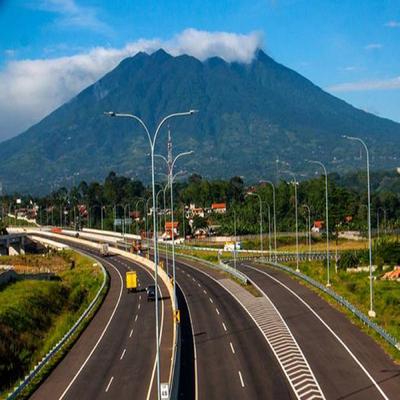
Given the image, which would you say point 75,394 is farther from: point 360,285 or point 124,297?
point 360,285

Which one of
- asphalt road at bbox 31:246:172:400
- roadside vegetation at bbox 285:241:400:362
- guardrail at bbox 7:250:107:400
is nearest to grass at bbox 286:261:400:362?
roadside vegetation at bbox 285:241:400:362

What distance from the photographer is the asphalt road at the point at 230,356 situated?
109ft

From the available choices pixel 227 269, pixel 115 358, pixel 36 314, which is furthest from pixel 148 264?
pixel 115 358

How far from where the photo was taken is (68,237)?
517ft

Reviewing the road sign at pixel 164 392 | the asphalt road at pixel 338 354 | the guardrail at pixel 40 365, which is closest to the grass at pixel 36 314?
the guardrail at pixel 40 365

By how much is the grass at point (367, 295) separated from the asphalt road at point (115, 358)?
1204 centimetres

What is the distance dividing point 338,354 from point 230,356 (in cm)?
557

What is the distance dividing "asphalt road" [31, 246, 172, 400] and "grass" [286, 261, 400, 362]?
474 inches

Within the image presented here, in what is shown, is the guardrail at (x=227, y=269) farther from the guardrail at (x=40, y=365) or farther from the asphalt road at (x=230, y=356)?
the guardrail at (x=40, y=365)

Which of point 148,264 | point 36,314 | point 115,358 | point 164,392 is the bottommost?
point 36,314

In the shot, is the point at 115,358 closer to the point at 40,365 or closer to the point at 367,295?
the point at 40,365

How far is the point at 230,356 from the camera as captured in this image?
3981 cm

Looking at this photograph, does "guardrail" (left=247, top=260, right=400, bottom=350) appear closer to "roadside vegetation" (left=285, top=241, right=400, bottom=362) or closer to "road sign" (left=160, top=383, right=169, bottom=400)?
"roadside vegetation" (left=285, top=241, right=400, bottom=362)

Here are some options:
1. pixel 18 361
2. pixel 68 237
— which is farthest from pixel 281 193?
pixel 18 361
